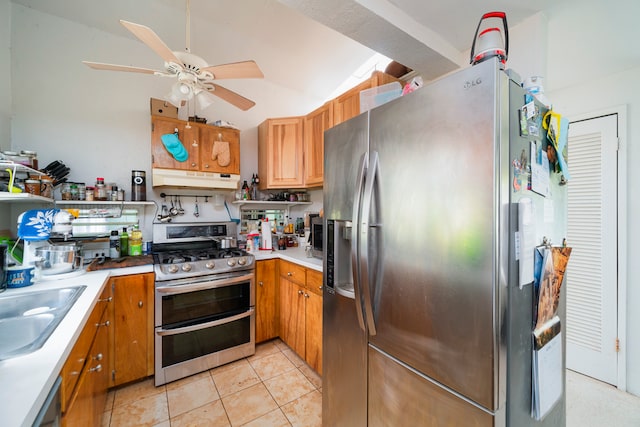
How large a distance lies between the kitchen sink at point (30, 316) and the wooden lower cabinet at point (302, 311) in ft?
4.51

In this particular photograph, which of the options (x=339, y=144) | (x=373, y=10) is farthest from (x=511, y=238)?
(x=373, y=10)

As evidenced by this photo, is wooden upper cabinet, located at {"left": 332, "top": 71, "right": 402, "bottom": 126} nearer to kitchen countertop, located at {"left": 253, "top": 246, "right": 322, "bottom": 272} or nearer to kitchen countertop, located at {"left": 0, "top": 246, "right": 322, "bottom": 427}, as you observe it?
kitchen countertop, located at {"left": 253, "top": 246, "right": 322, "bottom": 272}

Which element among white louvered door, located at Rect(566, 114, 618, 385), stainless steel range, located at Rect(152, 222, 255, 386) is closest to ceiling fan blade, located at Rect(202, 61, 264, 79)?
stainless steel range, located at Rect(152, 222, 255, 386)

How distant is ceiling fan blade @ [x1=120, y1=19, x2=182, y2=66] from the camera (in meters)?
1.17

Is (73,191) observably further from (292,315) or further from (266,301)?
(292,315)

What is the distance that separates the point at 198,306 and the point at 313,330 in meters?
0.96

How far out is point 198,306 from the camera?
2.07 metres

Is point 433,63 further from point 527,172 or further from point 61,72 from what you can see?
point 61,72

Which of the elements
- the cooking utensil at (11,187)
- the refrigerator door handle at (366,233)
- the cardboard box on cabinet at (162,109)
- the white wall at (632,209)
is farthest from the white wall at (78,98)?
the white wall at (632,209)

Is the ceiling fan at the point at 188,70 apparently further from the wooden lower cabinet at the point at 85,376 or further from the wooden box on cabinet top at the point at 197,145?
the wooden lower cabinet at the point at 85,376

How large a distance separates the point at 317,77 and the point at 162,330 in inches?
118

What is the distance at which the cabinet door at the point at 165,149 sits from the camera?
2.28 metres

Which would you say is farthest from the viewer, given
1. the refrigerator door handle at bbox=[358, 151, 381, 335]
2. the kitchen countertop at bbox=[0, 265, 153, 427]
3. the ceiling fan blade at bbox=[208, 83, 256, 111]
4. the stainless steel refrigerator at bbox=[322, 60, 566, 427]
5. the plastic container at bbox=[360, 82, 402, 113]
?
the ceiling fan blade at bbox=[208, 83, 256, 111]

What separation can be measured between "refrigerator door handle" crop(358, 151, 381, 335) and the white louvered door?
6.99 ft
